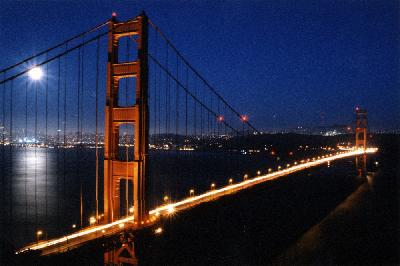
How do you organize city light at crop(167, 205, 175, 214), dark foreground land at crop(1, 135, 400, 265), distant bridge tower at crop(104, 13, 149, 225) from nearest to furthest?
distant bridge tower at crop(104, 13, 149, 225)
city light at crop(167, 205, 175, 214)
dark foreground land at crop(1, 135, 400, 265)

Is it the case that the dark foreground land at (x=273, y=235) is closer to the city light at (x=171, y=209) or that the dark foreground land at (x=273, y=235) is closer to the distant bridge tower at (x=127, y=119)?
the city light at (x=171, y=209)

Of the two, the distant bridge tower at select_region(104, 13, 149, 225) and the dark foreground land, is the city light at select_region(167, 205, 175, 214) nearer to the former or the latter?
the dark foreground land

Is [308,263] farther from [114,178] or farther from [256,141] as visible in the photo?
[256,141]

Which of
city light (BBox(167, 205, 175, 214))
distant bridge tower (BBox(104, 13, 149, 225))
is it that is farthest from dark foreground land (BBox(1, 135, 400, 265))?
distant bridge tower (BBox(104, 13, 149, 225))

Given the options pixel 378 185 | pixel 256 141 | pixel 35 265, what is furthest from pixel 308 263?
pixel 378 185

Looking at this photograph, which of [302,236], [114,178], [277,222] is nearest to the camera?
[114,178]

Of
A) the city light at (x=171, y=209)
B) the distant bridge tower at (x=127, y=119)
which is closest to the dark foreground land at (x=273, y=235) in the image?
the city light at (x=171, y=209)
